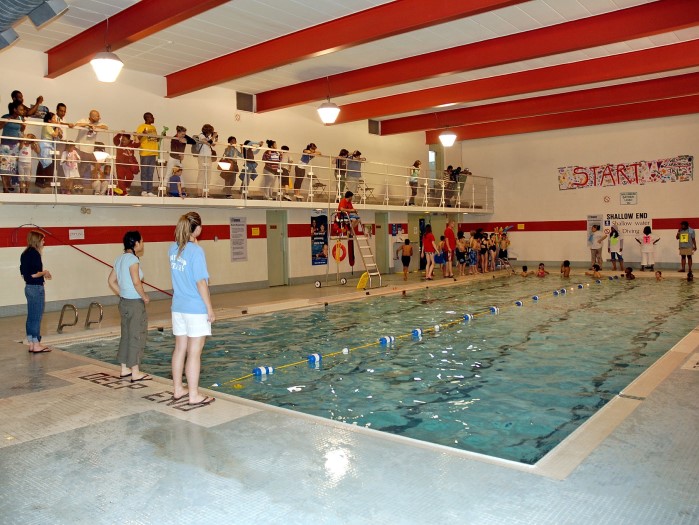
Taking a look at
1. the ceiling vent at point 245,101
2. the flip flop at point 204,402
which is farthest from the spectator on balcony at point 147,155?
the flip flop at point 204,402

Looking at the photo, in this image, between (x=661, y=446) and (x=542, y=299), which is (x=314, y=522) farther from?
(x=542, y=299)

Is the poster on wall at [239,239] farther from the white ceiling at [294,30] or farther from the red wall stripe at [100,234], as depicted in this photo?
the white ceiling at [294,30]

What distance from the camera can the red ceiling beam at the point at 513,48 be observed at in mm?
10383

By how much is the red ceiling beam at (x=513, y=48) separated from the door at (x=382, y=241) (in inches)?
269

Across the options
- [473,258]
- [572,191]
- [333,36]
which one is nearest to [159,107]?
[333,36]

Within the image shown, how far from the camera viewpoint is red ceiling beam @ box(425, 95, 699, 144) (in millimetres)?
19688

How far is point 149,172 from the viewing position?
12789 millimetres

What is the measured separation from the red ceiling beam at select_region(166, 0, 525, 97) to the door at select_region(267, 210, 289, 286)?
5039 mm

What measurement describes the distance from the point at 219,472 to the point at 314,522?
0.96m

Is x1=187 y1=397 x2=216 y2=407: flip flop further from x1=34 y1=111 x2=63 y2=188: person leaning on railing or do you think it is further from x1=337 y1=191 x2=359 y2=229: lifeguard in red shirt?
x1=337 y1=191 x2=359 y2=229: lifeguard in red shirt

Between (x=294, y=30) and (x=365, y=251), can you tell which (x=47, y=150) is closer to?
(x=294, y=30)

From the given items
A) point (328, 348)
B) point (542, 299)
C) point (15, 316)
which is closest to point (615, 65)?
A: point (542, 299)

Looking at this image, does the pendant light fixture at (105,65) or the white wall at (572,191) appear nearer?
the pendant light fixture at (105,65)

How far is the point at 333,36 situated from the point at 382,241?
11.6 meters
